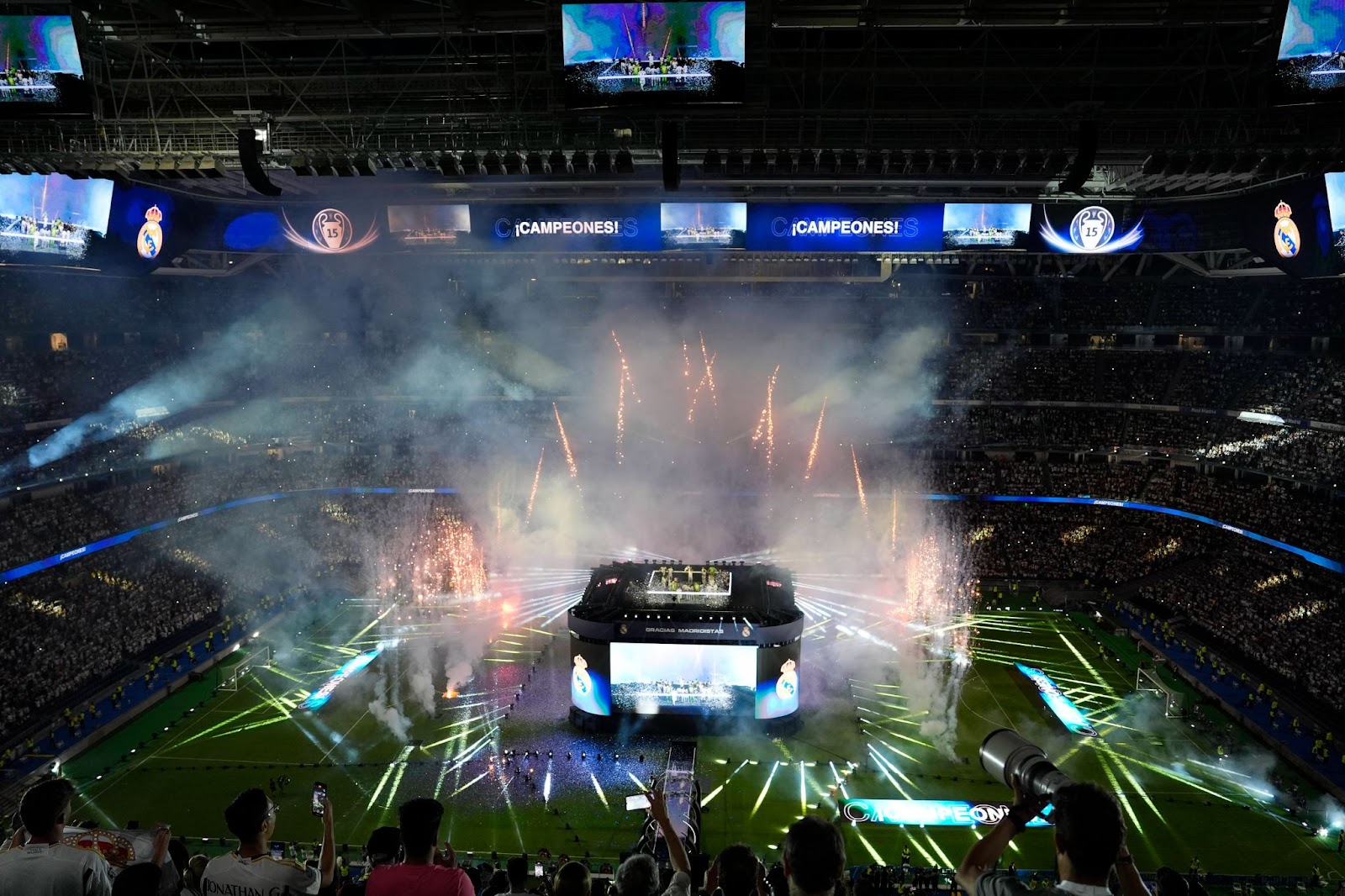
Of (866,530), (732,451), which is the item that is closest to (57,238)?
(732,451)

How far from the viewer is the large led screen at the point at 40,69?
10031mm

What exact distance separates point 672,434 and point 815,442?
6180 mm

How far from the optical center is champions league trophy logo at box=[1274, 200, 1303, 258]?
57.4ft

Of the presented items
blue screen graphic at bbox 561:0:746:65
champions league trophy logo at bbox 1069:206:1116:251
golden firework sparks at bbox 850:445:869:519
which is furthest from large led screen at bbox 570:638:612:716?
golden firework sparks at bbox 850:445:869:519

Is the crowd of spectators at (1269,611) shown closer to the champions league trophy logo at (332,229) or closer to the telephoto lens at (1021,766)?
the telephoto lens at (1021,766)

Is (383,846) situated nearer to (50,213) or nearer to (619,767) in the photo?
(619,767)

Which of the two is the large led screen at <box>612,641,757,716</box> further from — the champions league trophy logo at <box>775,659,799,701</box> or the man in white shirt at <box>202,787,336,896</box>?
the man in white shirt at <box>202,787,336,896</box>

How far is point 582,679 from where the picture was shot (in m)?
18.9

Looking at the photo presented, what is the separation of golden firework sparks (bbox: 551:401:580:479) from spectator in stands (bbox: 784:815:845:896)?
31.3 m

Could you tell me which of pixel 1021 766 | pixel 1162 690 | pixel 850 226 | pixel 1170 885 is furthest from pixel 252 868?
pixel 1162 690

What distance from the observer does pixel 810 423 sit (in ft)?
118

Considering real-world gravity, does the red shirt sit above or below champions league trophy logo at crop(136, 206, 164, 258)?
below

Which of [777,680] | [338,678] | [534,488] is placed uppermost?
[534,488]

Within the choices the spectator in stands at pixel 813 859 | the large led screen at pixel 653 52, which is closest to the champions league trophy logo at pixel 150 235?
the large led screen at pixel 653 52
